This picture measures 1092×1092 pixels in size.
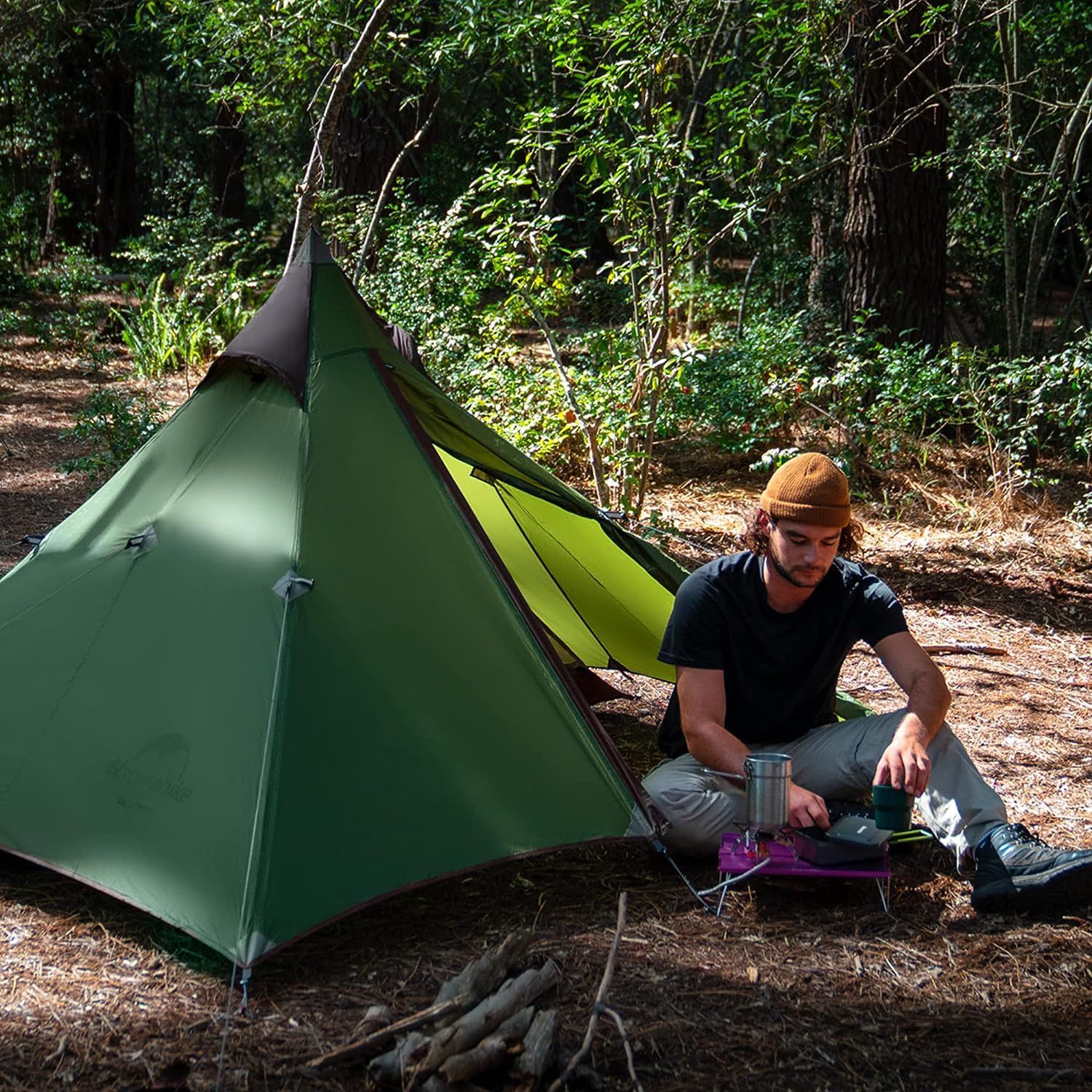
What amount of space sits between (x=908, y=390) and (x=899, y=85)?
6.58ft

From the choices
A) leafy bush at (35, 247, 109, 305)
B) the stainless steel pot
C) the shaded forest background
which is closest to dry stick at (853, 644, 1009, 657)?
the shaded forest background

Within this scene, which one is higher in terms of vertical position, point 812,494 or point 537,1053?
point 812,494

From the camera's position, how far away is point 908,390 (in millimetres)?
7535

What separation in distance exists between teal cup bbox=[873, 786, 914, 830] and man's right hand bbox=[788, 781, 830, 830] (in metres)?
0.14

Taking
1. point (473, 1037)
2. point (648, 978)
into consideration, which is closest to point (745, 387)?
point (648, 978)

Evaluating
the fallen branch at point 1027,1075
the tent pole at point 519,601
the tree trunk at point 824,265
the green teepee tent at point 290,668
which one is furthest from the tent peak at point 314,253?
the tree trunk at point 824,265

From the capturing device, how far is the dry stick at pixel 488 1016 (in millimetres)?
2449

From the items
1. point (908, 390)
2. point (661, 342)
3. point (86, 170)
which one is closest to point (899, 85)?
point (908, 390)

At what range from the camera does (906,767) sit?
326 centimetres

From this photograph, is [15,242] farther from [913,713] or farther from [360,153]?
[913,713]

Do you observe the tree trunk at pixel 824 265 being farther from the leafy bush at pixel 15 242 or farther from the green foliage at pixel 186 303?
the leafy bush at pixel 15 242

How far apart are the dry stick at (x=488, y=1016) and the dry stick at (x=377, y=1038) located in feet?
0.14

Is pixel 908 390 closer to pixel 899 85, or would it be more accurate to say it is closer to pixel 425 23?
pixel 899 85

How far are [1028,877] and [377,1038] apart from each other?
69.5 inches
